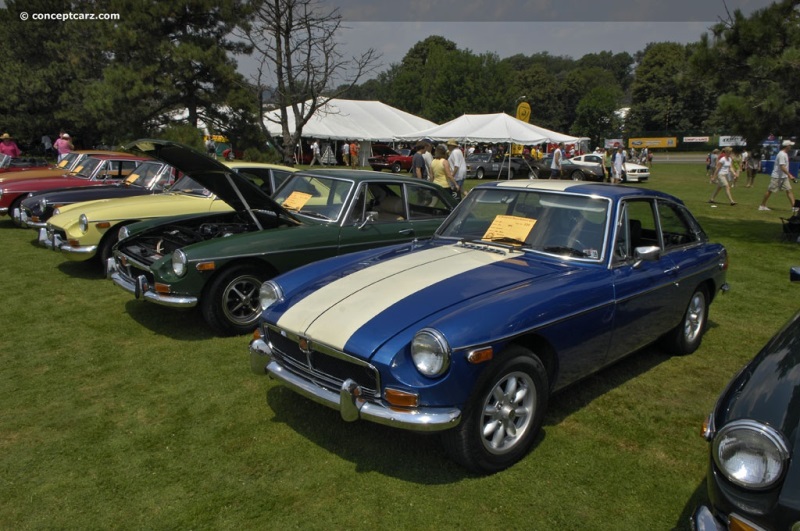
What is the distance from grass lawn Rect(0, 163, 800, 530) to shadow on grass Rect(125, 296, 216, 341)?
0.05 metres

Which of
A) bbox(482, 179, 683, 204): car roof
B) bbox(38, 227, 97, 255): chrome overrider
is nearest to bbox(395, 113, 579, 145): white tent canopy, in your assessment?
bbox(38, 227, 97, 255): chrome overrider

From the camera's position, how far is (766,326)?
19.5 feet

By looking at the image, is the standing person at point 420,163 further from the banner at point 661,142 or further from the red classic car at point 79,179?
the banner at point 661,142

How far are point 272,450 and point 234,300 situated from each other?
2319 millimetres

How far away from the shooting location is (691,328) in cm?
510

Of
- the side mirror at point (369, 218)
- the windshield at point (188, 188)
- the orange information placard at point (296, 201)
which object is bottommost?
the side mirror at point (369, 218)

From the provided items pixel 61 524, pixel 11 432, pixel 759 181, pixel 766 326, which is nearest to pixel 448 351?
pixel 61 524

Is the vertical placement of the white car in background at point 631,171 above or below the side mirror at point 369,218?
above

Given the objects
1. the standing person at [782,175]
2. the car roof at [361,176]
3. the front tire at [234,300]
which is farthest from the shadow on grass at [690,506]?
the standing person at [782,175]

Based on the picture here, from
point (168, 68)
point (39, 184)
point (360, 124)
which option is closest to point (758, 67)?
point (39, 184)

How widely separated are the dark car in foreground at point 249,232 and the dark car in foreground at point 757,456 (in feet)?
13.6

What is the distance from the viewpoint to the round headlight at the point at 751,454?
6.39 feet

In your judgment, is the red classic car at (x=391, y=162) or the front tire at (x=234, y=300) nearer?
the front tire at (x=234, y=300)

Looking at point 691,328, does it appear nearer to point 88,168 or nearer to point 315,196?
point 315,196
